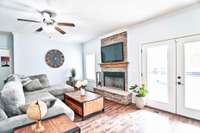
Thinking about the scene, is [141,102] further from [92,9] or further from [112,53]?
[92,9]

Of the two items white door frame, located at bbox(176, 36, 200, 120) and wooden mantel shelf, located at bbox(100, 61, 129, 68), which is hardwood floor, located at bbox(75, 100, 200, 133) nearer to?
white door frame, located at bbox(176, 36, 200, 120)

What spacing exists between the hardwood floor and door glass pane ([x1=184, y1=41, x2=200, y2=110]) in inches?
16.6

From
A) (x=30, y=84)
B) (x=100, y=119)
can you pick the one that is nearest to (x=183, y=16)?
(x=100, y=119)

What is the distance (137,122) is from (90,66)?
4286 mm

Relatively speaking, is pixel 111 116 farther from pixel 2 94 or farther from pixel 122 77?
pixel 2 94

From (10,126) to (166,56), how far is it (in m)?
3.49

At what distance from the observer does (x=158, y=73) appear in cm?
360

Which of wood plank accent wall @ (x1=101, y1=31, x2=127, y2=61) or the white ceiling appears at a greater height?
the white ceiling

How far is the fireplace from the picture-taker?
4688 mm

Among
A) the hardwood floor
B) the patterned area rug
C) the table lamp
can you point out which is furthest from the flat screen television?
the table lamp

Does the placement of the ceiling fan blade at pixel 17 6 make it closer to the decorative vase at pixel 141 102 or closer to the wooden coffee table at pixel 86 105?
the wooden coffee table at pixel 86 105

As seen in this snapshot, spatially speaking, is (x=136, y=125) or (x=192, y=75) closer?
(x=136, y=125)

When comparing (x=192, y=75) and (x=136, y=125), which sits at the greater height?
(x=192, y=75)

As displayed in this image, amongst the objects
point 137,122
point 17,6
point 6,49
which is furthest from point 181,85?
point 6,49
